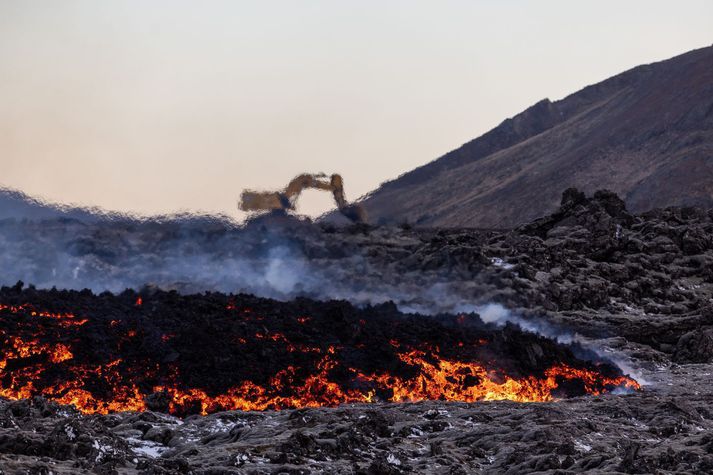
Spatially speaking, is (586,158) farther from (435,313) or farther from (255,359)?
(255,359)

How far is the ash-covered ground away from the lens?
14820 mm

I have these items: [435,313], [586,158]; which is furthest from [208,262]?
[586,158]

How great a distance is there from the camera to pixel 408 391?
900 inches

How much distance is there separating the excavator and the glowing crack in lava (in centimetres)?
2199

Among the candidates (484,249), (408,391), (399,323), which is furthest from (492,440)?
(484,249)

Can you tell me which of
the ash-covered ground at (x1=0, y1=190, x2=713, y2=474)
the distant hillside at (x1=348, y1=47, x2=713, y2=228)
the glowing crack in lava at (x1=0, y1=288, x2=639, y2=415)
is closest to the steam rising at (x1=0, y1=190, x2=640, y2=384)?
the ash-covered ground at (x1=0, y1=190, x2=713, y2=474)

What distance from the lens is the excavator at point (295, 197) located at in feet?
163

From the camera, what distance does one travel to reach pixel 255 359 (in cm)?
2314

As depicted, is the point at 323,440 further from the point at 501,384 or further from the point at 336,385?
the point at 501,384

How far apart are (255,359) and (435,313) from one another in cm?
1234

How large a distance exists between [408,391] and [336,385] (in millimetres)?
1547

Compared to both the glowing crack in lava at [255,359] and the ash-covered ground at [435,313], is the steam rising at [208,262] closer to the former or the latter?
the ash-covered ground at [435,313]

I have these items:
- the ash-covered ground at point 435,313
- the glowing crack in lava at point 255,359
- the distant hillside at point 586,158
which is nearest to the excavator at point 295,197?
the ash-covered ground at point 435,313

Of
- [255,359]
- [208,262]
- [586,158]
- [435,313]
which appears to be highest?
[208,262]
